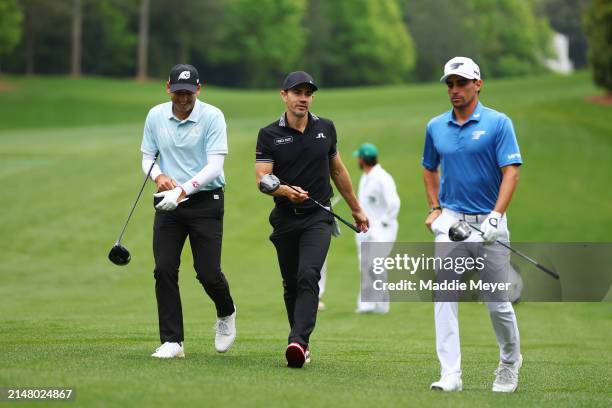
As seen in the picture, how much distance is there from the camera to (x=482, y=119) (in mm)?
8312

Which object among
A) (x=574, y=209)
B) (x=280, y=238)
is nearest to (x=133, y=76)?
(x=574, y=209)

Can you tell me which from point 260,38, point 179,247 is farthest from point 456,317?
point 260,38

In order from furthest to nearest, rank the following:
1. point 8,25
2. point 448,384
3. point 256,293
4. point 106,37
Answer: point 106,37 → point 8,25 → point 256,293 → point 448,384

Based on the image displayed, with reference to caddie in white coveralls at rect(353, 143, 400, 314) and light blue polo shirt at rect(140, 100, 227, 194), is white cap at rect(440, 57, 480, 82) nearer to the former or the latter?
light blue polo shirt at rect(140, 100, 227, 194)

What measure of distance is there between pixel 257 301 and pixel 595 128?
24818 millimetres

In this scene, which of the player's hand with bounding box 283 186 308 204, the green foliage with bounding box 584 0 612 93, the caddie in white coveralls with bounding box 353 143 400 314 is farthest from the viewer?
the green foliage with bounding box 584 0 612 93

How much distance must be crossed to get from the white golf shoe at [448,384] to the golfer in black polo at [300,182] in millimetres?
1465

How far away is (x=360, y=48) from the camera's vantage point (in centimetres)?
11369

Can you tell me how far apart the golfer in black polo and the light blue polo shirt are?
1.38ft

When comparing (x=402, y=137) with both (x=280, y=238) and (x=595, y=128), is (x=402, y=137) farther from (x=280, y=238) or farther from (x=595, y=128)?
(x=280, y=238)

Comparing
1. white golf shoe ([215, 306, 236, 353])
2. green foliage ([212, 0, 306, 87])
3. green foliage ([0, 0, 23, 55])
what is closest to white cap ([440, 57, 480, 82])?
white golf shoe ([215, 306, 236, 353])

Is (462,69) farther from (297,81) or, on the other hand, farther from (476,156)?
(297,81)

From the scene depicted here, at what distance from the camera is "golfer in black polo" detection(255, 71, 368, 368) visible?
30.2 feet

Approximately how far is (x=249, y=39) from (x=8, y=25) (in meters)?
34.0
